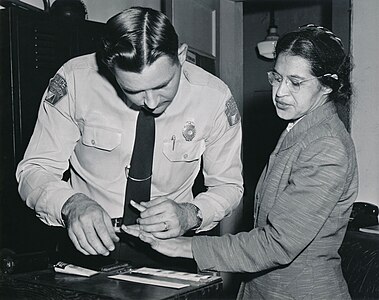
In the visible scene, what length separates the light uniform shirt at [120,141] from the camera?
5.69ft

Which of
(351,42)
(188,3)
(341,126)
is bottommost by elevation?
(341,126)

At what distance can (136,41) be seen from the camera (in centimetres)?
150

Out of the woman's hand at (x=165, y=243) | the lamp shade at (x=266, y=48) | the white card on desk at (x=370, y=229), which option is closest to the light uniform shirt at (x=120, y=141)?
the woman's hand at (x=165, y=243)

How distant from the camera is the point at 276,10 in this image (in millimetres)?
5809

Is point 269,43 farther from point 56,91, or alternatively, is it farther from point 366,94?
point 56,91

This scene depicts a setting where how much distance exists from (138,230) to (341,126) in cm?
A: 62

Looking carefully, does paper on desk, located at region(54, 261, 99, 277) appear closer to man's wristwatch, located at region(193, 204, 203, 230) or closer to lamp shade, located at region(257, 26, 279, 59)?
man's wristwatch, located at region(193, 204, 203, 230)

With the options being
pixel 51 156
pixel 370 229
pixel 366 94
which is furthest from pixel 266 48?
pixel 51 156

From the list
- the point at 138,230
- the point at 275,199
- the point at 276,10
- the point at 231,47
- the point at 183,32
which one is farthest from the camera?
the point at 276,10

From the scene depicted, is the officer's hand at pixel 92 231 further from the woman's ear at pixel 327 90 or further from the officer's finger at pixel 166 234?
the woman's ear at pixel 327 90

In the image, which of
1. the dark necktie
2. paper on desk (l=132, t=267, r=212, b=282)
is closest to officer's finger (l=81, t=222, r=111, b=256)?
paper on desk (l=132, t=267, r=212, b=282)

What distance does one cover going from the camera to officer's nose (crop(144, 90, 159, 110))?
1.53 meters


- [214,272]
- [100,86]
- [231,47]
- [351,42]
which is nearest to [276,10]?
[231,47]

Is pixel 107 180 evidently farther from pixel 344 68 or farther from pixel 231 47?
pixel 231 47
